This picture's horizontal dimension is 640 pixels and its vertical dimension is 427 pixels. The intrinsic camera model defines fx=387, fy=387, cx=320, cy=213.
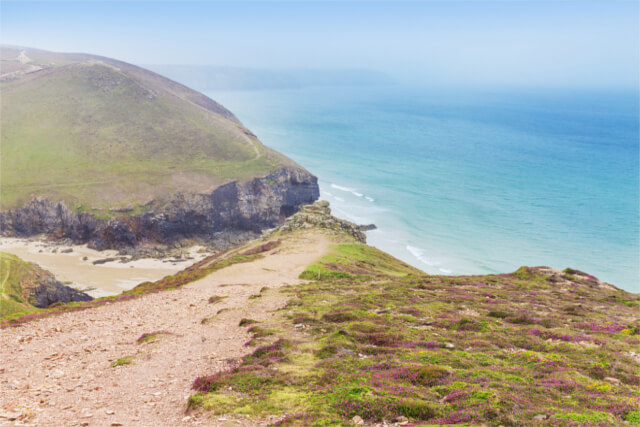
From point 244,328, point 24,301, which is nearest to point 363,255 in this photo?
point 244,328

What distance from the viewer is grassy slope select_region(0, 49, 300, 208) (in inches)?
4311

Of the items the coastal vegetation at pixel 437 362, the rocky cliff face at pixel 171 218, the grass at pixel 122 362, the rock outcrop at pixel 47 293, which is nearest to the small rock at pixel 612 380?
the coastal vegetation at pixel 437 362

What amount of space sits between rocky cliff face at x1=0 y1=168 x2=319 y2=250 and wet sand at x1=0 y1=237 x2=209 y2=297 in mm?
4421

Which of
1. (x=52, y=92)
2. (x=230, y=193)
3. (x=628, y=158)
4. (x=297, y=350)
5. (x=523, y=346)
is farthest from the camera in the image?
(x=628, y=158)

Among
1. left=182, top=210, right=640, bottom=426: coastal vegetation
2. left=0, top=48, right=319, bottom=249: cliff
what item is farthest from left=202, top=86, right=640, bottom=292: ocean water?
left=182, top=210, right=640, bottom=426: coastal vegetation

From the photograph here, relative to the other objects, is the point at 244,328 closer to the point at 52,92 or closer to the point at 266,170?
the point at 266,170

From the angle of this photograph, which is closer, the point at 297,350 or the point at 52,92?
the point at 297,350

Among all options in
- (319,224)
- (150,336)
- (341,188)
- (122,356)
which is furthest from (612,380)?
(341,188)

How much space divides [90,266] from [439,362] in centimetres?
8919

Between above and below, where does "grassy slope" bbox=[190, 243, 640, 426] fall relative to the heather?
above

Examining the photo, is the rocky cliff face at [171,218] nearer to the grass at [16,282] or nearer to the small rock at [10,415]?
the grass at [16,282]

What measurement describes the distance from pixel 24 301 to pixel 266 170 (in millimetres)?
86612

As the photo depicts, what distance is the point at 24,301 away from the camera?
47.9m

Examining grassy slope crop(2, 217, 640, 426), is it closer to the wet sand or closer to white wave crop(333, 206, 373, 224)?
the wet sand
